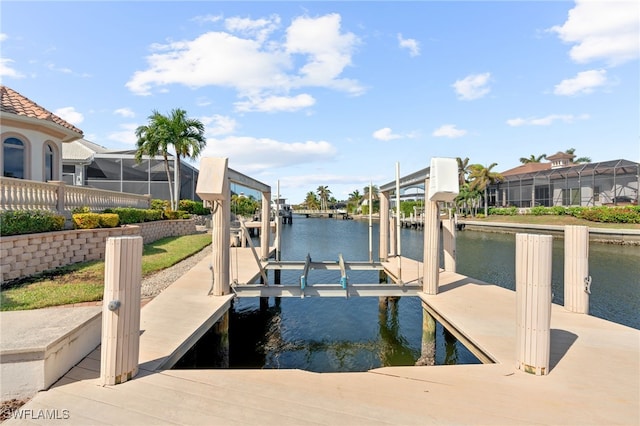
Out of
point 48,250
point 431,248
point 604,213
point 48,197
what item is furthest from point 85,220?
point 604,213

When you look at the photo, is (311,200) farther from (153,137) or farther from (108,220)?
(108,220)

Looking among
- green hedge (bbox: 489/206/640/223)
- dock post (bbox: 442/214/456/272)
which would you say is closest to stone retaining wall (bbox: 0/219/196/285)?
dock post (bbox: 442/214/456/272)

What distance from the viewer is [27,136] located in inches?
513

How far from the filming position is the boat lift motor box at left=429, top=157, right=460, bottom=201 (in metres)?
7.06

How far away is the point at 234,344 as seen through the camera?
869 cm

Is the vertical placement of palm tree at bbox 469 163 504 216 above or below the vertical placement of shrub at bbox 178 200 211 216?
above

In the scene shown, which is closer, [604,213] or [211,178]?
[211,178]

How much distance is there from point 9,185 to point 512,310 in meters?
13.3

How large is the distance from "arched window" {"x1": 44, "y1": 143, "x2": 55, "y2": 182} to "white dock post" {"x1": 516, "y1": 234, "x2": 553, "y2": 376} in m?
17.5

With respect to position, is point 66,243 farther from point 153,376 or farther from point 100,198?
point 153,376

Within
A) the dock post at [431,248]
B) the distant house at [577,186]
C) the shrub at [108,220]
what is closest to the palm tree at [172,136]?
the shrub at [108,220]

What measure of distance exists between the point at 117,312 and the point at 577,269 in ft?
27.5

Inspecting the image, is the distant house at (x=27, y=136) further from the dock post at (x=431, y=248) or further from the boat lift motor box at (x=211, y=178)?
the dock post at (x=431, y=248)

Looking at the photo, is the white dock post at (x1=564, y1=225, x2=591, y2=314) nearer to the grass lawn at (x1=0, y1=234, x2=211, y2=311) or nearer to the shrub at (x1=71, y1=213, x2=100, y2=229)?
the grass lawn at (x1=0, y1=234, x2=211, y2=311)
